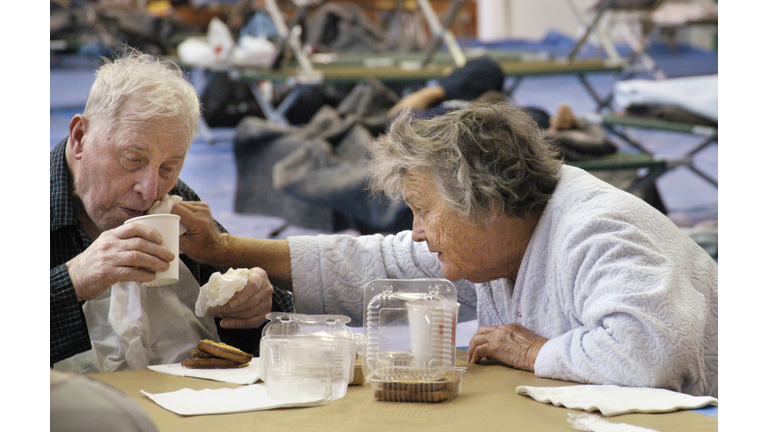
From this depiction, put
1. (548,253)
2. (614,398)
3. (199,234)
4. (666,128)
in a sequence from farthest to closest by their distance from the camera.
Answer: (666,128) → (199,234) → (548,253) → (614,398)

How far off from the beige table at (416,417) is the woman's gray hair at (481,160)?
16.2 inches

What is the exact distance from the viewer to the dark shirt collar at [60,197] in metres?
1.66

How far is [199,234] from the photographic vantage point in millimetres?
1863

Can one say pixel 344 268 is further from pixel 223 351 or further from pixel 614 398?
pixel 614 398

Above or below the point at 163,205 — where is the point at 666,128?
above

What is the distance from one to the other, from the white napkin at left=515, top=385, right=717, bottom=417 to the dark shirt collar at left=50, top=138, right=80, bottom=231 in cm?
105

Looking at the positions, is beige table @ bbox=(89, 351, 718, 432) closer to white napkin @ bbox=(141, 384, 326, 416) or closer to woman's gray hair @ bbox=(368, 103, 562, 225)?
white napkin @ bbox=(141, 384, 326, 416)

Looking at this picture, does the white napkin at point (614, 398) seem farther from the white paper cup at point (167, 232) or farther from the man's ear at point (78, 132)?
the man's ear at point (78, 132)

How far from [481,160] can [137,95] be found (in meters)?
0.78

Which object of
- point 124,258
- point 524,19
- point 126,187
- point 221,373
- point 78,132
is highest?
point 524,19

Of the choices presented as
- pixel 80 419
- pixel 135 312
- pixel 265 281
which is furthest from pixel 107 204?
pixel 80 419

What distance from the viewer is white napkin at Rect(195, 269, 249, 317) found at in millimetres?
1646

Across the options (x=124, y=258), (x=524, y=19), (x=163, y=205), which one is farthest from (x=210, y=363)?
(x=524, y=19)

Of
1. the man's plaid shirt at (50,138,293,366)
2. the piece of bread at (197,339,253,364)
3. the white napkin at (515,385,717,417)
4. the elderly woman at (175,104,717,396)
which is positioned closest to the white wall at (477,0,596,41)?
the man's plaid shirt at (50,138,293,366)
